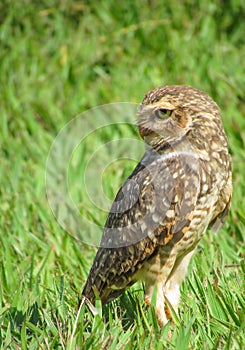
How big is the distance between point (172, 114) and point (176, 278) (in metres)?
0.88

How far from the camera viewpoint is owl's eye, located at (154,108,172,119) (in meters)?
4.34

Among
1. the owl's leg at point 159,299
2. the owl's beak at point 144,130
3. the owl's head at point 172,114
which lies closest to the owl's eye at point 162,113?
the owl's head at point 172,114

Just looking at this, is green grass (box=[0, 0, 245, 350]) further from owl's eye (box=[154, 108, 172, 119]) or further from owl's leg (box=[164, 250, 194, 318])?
owl's eye (box=[154, 108, 172, 119])

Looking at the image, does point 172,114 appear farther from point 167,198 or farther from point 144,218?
point 144,218

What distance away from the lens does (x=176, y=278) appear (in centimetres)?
450

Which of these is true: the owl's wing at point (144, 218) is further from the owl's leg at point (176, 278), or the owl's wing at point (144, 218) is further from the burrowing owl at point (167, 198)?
the owl's leg at point (176, 278)

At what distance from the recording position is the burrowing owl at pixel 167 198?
14.0 ft

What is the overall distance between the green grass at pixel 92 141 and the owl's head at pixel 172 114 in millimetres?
820

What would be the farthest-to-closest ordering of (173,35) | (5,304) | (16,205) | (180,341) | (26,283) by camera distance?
(173,35)
(16,205)
(26,283)
(5,304)
(180,341)

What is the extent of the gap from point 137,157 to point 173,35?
6.47 feet

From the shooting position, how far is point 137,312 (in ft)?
14.4

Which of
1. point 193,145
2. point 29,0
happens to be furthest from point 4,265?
point 29,0

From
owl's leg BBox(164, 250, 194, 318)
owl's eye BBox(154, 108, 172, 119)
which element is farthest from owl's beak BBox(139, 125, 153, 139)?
owl's leg BBox(164, 250, 194, 318)

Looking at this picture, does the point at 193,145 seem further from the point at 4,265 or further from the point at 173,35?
the point at 173,35
